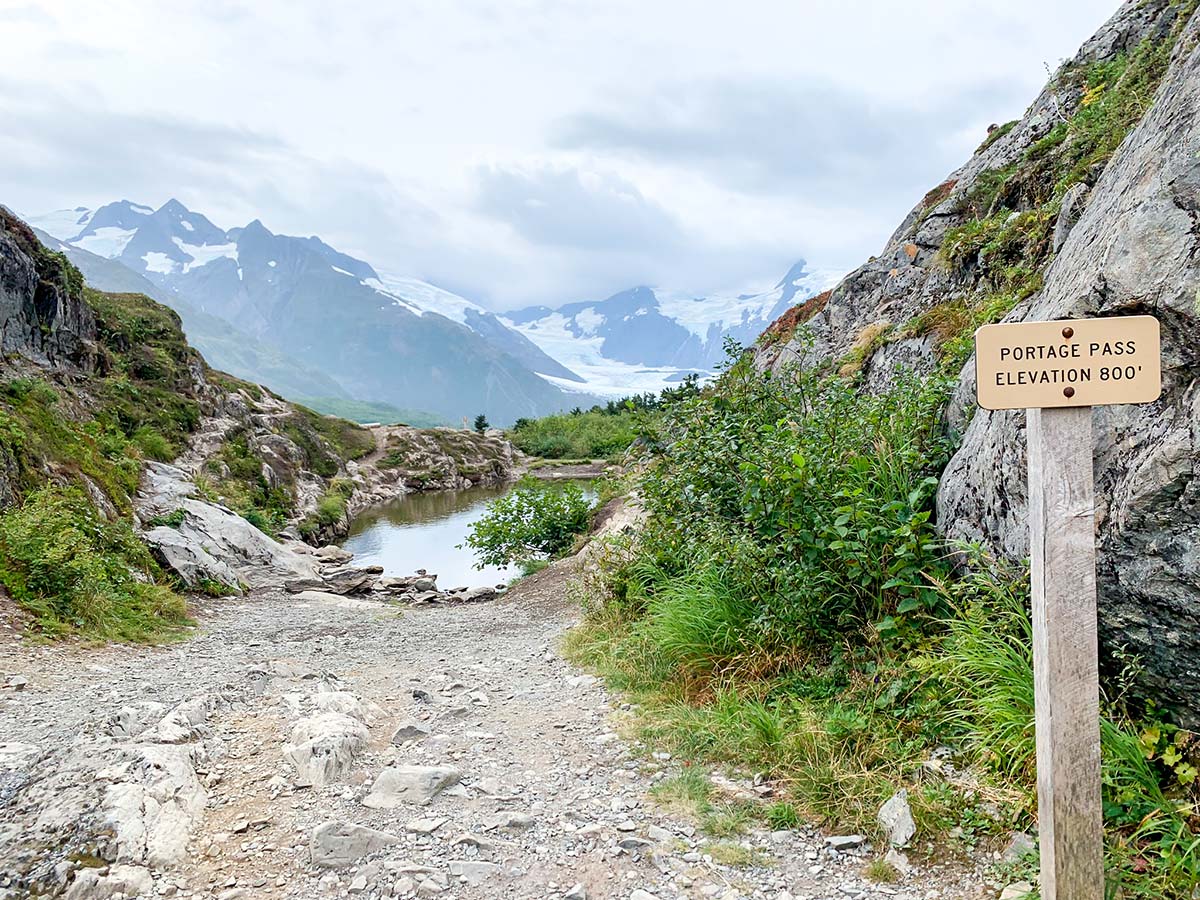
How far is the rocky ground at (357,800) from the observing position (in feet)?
13.2

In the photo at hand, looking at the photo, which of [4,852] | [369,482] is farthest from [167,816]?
[369,482]

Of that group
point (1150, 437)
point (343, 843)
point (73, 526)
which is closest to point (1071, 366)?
point (1150, 437)

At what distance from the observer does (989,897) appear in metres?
3.66

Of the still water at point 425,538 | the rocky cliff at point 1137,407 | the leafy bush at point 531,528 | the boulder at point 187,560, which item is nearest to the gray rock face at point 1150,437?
the rocky cliff at point 1137,407

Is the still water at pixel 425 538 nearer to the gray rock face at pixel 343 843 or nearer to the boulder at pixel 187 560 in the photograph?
the boulder at pixel 187 560

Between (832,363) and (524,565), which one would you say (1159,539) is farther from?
(524,565)

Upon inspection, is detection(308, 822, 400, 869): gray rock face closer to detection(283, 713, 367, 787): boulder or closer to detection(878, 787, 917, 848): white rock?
detection(283, 713, 367, 787): boulder

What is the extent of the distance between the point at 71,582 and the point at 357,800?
8.31 m

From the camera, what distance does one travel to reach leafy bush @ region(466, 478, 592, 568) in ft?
66.7

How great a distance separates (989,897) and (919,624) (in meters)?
2.14

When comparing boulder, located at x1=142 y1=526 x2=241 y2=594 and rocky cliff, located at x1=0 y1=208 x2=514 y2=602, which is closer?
boulder, located at x1=142 y1=526 x2=241 y2=594

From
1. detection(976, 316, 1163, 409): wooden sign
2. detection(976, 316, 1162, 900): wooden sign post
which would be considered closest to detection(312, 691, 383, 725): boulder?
detection(976, 316, 1162, 900): wooden sign post

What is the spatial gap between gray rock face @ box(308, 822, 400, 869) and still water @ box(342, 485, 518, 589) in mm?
17122

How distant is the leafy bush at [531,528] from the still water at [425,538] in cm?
121
